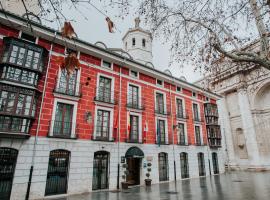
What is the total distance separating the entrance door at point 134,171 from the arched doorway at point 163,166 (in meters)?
2.18

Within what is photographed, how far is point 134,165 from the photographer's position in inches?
675

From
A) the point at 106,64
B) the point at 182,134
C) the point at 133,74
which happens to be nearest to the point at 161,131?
the point at 182,134

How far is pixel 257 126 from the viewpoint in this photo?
88.1 feet

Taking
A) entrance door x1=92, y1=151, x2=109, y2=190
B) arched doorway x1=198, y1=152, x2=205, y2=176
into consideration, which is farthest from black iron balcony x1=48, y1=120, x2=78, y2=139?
arched doorway x1=198, y1=152, x2=205, y2=176

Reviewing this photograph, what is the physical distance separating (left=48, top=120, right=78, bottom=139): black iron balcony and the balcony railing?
6.83ft

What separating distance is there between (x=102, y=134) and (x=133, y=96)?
194 inches

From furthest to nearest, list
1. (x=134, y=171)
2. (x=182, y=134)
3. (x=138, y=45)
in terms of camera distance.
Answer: (x=138, y=45)
(x=182, y=134)
(x=134, y=171)

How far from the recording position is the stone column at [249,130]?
998 inches

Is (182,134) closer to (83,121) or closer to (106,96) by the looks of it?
(106,96)

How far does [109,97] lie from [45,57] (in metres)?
5.68

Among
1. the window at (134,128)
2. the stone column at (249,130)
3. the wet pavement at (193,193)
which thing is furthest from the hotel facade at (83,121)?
the stone column at (249,130)

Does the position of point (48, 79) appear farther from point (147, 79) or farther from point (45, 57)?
point (147, 79)

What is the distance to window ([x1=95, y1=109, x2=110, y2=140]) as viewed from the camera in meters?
14.5

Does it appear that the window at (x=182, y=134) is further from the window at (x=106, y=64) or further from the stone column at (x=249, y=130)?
the stone column at (x=249, y=130)
